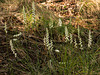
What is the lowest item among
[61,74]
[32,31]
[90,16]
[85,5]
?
[61,74]

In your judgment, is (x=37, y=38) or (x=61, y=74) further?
(x=37, y=38)

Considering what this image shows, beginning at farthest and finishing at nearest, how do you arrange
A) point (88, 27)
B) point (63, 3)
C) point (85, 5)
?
point (63, 3), point (85, 5), point (88, 27)

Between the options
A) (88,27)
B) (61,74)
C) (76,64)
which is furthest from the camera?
(88,27)

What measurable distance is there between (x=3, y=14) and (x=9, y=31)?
67 centimetres

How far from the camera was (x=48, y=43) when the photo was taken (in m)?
1.87

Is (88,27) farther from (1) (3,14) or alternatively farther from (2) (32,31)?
(1) (3,14)

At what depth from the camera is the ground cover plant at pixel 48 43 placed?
75.4 inches

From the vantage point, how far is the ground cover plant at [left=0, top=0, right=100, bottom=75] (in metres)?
1.92

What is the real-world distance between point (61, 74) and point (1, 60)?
1.04m

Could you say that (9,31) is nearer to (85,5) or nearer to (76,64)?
(76,64)

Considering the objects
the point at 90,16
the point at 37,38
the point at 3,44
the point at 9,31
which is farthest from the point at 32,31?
the point at 90,16

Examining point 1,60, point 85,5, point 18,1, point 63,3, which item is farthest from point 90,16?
point 1,60

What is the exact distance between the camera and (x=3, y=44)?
2504 mm

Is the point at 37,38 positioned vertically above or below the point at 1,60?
above
